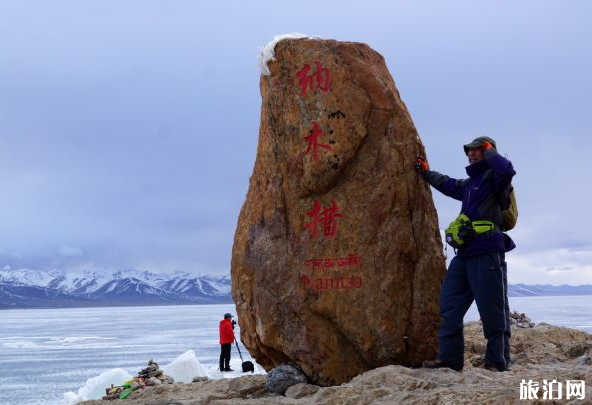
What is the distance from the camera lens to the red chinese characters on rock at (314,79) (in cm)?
889

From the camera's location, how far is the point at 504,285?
8156mm

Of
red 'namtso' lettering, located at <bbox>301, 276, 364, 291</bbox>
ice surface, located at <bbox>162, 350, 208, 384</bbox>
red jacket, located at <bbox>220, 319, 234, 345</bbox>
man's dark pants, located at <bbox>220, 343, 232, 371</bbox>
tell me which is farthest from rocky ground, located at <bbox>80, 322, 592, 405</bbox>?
man's dark pants, located at <bbox>220, 343, 232, 371</bbox>

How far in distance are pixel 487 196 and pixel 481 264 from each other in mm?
769

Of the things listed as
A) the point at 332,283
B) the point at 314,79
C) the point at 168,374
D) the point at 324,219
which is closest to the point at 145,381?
the point at 168,374

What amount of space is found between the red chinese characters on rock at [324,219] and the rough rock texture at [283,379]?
1654 millimetres

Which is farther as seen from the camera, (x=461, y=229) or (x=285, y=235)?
(x=285, y=235)

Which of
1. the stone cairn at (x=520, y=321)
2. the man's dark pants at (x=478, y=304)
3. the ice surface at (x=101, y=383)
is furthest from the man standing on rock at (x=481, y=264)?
the ice surface at (x=101, y=383)

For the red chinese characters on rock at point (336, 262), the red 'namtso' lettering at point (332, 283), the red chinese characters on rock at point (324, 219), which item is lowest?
the red 'namtso' lettering at point (332, 283)

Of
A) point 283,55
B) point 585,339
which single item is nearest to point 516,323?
point 585,339

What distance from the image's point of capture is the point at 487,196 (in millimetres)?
7980

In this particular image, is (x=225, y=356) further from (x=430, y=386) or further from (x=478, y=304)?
(x=430, y=386)

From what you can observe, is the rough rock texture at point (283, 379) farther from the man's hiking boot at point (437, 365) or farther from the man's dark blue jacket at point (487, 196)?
the man's dark blue jacket at point (487, 196)

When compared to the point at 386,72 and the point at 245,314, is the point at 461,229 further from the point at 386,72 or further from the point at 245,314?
the point at 245,314

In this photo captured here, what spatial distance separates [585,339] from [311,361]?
16.6 ft
